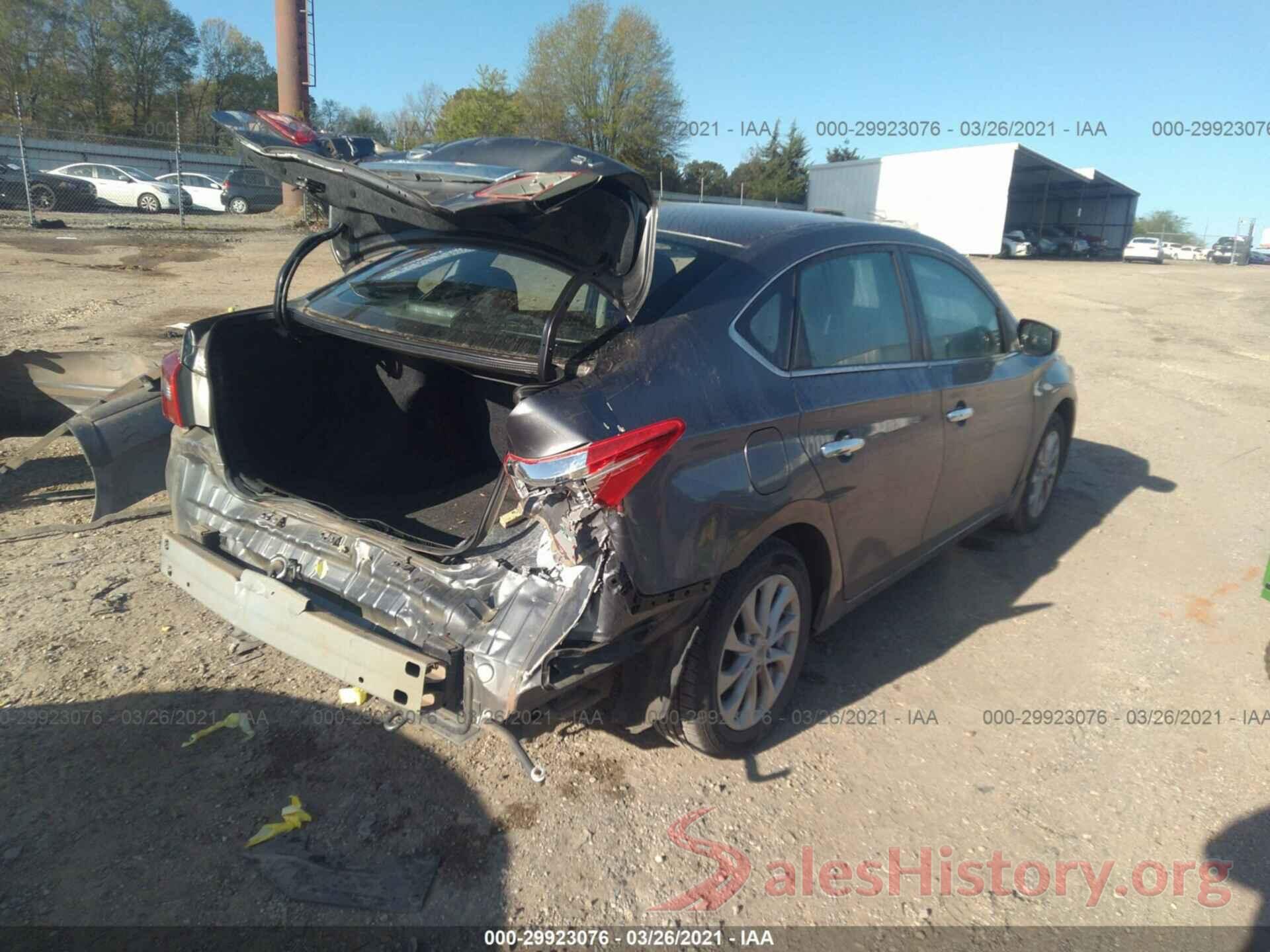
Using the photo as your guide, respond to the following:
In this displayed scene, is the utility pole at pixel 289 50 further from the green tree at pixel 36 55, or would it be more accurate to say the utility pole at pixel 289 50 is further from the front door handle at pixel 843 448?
the front door handle at pixel 843 448

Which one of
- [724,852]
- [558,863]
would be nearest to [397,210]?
[558,863]

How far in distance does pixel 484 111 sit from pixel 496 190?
39.8 meters

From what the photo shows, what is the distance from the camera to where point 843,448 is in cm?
313

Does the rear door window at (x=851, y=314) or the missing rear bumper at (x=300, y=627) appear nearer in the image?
the missing rear bumper at (x=300, y=627)

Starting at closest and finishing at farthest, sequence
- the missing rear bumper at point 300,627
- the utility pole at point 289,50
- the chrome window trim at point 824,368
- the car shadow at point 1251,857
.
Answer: the missing rear bumper at point 300,627, the car shadow at point 1251,857, the chrome window trim at point 824,368, the utility pole at point 289,50

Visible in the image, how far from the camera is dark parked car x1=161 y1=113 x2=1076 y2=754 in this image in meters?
2.42

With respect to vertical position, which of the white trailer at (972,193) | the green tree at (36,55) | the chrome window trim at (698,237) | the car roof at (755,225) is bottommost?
the chrome window trim at (698,237)

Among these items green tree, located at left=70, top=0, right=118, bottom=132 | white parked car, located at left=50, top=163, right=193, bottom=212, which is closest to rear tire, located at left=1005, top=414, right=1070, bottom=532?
white parked car, located at left=50, top=163, right=193, bottom=212

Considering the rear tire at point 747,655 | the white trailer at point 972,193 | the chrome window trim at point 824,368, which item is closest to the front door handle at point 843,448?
the chrome window trim at point 824,368

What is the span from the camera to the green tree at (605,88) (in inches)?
1499

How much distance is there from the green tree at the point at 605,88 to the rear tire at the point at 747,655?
3713cm

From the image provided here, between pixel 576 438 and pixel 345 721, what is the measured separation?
5.10 feet

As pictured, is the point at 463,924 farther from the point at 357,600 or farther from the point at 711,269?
the point at 711,269

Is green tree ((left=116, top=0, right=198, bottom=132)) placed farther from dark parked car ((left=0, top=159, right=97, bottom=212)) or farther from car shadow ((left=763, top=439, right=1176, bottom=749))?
car shadow ((left=763, top=439, right=1176, bottom=749))
